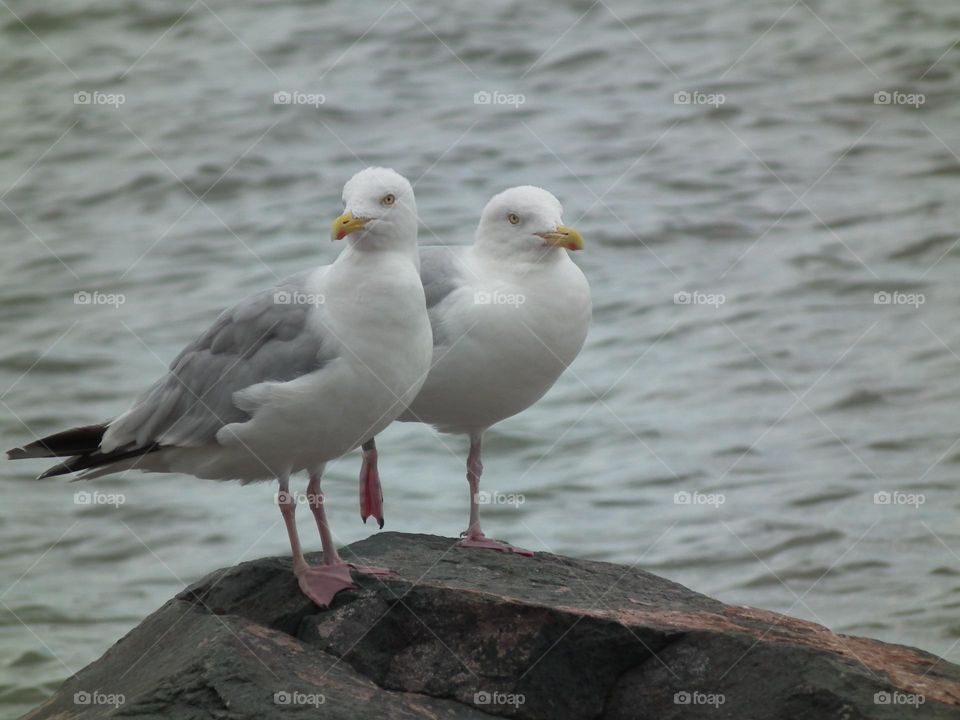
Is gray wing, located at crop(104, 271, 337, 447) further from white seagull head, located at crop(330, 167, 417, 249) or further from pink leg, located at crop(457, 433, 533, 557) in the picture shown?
pink leg, located at crop(457, 433, 533, 557)

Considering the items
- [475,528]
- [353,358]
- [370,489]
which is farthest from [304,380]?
[370,489]

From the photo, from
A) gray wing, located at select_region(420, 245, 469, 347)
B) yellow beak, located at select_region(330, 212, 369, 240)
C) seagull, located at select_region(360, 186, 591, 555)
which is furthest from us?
gray wing, located at select_region(420, 245, 469, 347)

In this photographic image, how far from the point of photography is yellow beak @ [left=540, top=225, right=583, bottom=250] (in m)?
6.71

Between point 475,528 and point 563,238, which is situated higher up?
point 563,238

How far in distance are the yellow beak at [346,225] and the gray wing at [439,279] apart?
0.98m

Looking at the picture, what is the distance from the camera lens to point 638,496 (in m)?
11.7

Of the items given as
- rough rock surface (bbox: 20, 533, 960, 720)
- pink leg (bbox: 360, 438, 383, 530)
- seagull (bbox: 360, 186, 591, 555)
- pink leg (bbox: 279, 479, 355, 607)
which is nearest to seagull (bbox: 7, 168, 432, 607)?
pink leg (bbox: 279, 479, 355, 607)

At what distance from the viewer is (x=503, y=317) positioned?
21.7 feet

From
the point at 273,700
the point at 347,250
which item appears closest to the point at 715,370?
the point at 347,250

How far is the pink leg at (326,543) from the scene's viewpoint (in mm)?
5984

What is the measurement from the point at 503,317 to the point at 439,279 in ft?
1.43

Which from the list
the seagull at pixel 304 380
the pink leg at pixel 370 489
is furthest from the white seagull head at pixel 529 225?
the pink leg at pixel 370 489

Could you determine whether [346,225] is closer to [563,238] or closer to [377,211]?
[377,211]

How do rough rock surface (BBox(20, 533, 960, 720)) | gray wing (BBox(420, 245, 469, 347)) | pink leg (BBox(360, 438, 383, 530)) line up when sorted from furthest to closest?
pink leg (BBox(360, 438, 383, 530)) → gray wing (BBox(420, 245, 469, 347)) → rough rock surface (BBox(20, 533, 960, 720))
